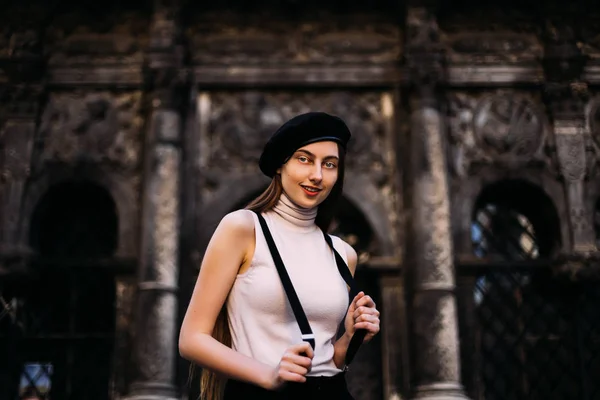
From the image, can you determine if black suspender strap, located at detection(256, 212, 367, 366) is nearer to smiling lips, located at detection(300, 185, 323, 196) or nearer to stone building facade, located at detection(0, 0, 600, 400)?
smiling lips, located at detection(300, 185, 323, 196)

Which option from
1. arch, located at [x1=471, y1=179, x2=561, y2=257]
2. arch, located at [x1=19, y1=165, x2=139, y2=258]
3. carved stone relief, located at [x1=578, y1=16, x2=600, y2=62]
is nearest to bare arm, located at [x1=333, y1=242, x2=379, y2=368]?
arch, located at [x1=19, y1=165, x2=139, y2=258]

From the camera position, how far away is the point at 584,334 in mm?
8805

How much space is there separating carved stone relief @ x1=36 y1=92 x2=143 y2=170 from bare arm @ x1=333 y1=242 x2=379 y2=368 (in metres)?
7.30

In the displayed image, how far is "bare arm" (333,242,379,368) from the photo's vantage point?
200 centimetres

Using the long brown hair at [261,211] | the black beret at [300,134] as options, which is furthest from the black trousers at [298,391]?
the black beret at [300,134]

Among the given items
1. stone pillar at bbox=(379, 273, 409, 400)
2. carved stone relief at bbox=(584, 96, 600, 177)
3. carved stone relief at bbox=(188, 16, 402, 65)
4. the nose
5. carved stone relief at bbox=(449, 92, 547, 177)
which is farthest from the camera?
carved stone relief at bbox=(188, 16, 402, 65)

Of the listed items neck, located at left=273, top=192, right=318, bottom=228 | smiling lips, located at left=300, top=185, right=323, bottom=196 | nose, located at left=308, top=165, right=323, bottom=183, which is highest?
nose, located at left=308, top=165, right=323, bottom=183

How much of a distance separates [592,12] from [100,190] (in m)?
6.78

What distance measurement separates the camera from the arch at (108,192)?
28.4 feet

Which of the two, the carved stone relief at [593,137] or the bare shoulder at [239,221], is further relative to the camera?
the carved stone relief at [593,137]

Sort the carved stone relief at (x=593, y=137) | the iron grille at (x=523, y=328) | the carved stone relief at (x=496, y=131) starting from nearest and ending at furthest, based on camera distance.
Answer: the iron grille at (x=523, y=328), the carved stone relief at (x=593, y=137), the carved stone relief at (x=496, y=131)

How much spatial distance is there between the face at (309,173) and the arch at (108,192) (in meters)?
6.74

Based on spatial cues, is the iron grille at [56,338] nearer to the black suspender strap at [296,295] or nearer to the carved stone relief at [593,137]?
the carved stone relief at [593,137]

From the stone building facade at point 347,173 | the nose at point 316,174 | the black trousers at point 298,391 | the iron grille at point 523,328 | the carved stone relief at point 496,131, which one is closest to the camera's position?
the black trousers at point 298,391
